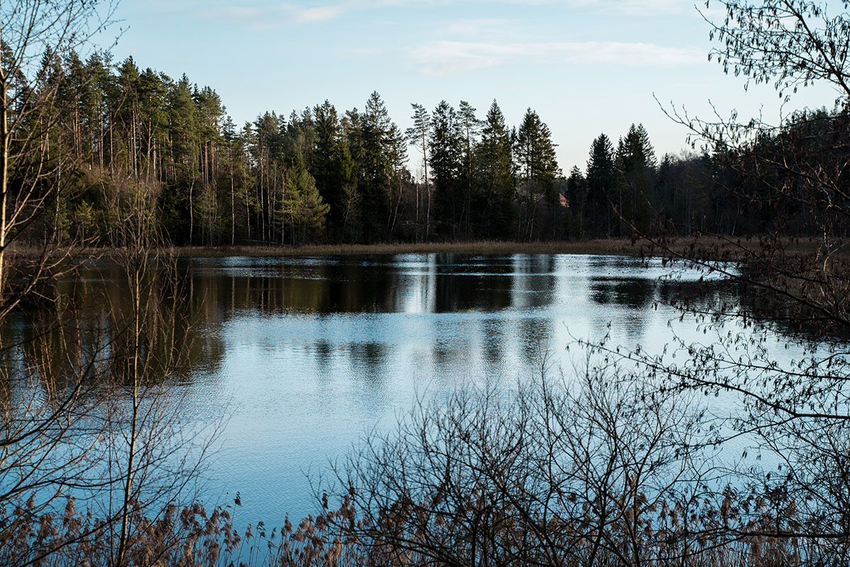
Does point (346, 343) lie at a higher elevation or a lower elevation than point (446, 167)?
lower

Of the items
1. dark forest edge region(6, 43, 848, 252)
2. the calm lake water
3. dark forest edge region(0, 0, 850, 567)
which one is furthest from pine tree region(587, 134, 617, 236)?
dark forest edge region(0, 0, 850, 567)

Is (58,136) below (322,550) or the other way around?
the other way around

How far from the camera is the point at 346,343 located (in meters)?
20.8

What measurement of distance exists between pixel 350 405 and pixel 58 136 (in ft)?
30.8

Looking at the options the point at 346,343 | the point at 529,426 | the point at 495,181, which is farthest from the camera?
the point at 495,181

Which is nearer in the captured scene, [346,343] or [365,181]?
[346,343]

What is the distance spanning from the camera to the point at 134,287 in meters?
7.10

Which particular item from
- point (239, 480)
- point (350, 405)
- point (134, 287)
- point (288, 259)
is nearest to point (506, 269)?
point (288, 259)

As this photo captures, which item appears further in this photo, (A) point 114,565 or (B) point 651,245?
(A) point 114,565

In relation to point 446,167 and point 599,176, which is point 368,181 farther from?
point 599,176

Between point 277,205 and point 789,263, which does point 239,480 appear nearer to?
point 789,263

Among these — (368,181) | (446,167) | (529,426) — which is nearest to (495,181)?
(446,167)

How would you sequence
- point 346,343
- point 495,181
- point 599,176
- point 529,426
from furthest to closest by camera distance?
1. point 599,176
2. point 495,181
3. point 346,343
4. point 529,426

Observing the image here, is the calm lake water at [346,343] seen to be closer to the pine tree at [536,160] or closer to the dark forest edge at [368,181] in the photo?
the dark forest edge at [368,181]
